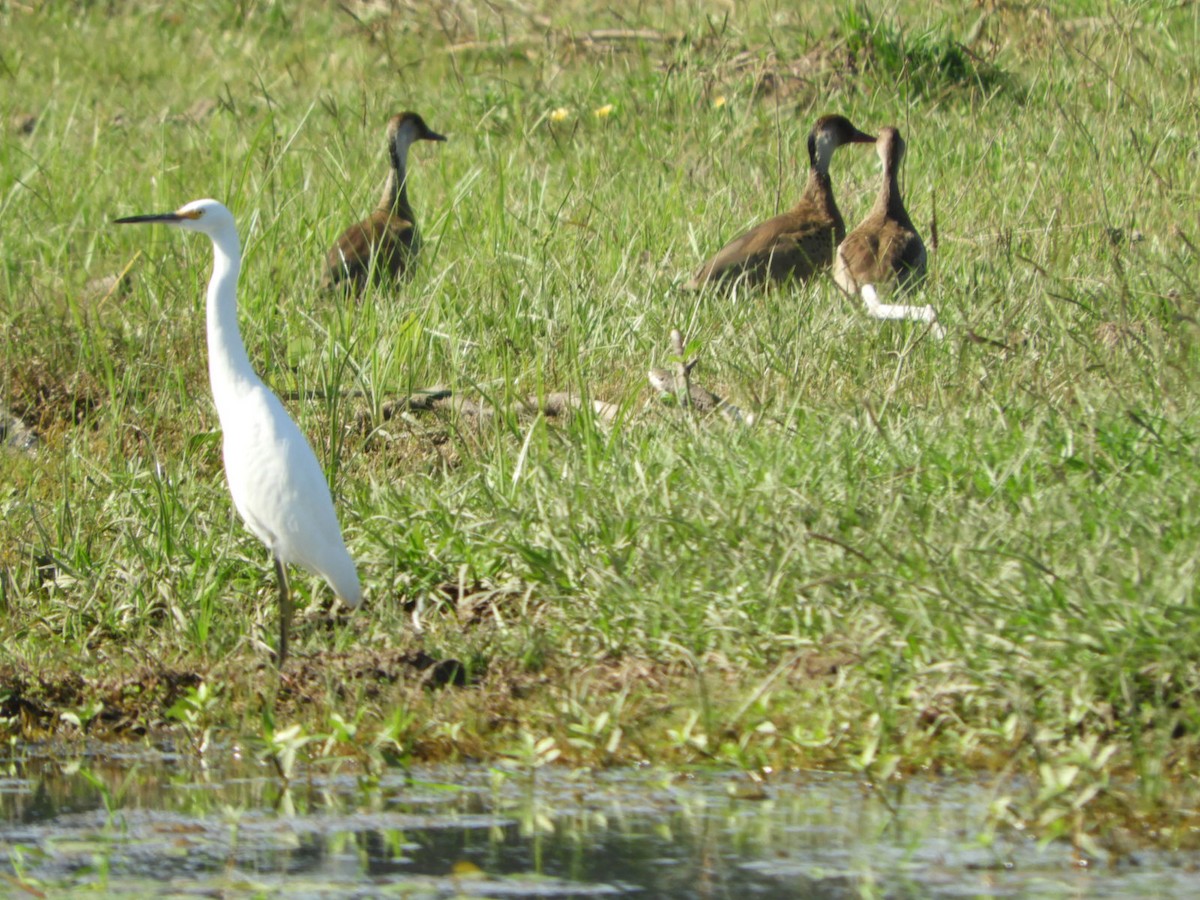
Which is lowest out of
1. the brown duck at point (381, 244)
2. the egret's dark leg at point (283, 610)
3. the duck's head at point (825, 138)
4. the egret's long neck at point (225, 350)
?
the egret's dark leg at point (283, 610)

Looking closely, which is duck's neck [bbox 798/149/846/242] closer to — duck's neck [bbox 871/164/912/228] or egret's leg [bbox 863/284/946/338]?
duck's neck [bbox 871/164/912/228]

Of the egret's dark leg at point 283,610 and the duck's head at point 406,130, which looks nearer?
the egret's dark leg at point 283,610

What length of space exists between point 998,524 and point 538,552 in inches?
43.5

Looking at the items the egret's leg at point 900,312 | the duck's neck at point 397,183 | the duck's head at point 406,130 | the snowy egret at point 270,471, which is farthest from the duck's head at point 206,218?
the duck's head at point 406,130

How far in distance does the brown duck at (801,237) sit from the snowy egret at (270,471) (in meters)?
2.18

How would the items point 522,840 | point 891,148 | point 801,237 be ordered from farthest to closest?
point 891,148
point 801,237
point 522,840

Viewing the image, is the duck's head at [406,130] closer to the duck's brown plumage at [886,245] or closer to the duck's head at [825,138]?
the duck's head at [825,138]

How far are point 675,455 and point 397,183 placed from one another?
12.5ft

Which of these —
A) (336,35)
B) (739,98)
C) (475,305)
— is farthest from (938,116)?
(336,35)

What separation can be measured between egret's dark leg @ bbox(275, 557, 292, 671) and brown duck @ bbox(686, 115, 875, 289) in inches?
95.4

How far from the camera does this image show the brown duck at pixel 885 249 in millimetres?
6618

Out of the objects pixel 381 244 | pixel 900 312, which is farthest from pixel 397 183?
pixel 900 312

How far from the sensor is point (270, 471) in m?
4.39

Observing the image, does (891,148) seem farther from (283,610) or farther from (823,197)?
(283,610)
